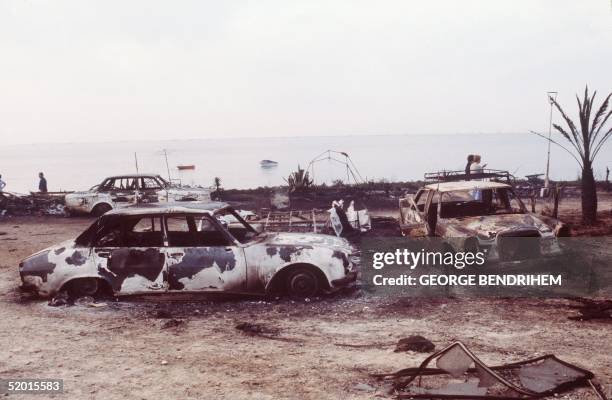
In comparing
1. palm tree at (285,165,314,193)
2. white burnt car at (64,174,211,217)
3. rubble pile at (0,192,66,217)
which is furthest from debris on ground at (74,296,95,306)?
palm tree at (285,165,314,193)

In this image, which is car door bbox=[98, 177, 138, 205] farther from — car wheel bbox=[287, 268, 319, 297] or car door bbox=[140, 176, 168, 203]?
car wheel bbox=[287, 268, 319, 297]

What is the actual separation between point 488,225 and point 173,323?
504 cm

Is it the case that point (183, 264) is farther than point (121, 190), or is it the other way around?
point (121, 190)

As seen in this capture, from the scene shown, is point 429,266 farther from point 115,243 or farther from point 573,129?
point 573,129

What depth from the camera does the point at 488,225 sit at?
27.4ft

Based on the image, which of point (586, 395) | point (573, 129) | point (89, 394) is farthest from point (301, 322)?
point (573, 129)

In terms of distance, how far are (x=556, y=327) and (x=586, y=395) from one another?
5.87ft

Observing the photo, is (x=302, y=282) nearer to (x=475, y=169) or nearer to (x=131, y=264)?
(x=131, y=264)

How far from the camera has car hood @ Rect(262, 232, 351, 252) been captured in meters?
7.44

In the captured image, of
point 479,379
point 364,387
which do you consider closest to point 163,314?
point 364,387

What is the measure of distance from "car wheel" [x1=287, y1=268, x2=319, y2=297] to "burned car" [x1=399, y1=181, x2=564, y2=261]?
2559mm

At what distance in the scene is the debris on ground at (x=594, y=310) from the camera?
6.33 meters

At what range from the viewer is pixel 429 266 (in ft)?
30.4

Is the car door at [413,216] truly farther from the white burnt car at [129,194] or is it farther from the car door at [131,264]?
the white burnt car at [129,194]
